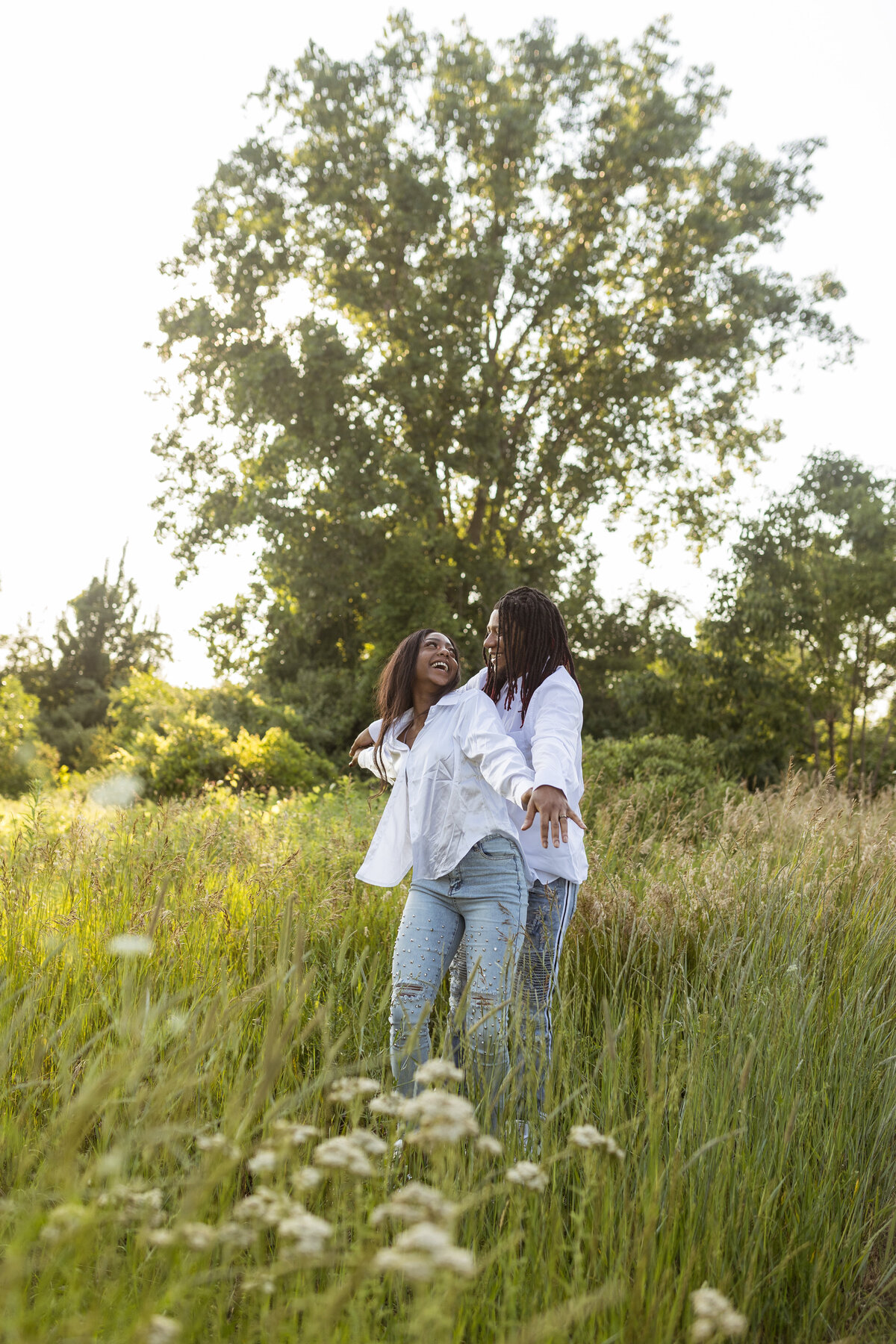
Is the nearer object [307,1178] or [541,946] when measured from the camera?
[307,1178]

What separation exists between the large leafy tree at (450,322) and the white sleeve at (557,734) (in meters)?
12.6

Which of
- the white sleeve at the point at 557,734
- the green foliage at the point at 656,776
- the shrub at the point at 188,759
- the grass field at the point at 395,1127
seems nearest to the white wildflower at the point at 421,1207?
the grass field at the point at 395,1127

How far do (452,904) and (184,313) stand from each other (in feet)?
58.2

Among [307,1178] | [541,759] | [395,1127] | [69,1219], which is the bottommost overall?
[395,1127]

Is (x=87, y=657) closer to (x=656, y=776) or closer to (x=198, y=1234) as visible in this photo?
(x=656, y=776)

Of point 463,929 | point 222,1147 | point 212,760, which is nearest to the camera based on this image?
point 222,1147

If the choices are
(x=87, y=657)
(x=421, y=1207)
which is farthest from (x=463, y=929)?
(x=87, y=657)

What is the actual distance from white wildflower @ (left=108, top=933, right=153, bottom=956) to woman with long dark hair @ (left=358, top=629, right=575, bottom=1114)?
0.74 metres

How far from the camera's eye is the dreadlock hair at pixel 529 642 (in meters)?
3.12

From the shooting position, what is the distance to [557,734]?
2.77 metres

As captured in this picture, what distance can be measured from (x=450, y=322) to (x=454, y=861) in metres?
15.8

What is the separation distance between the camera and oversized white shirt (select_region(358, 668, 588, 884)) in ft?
8.75

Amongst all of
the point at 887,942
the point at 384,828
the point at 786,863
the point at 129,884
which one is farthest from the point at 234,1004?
the point at 786,863

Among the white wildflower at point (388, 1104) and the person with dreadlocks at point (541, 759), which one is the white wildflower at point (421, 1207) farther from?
the person with dreadlocks at point (541, 759)
